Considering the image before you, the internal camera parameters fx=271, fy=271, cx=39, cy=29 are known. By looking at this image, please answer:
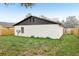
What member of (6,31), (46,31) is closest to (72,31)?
(46,31)

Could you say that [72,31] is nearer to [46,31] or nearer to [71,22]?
[71,22]

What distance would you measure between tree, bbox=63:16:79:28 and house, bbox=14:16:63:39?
58 millimetres

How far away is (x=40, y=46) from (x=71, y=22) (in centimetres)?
34

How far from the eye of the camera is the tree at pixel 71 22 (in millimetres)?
2332

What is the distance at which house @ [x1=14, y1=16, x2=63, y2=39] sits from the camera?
2.34 m

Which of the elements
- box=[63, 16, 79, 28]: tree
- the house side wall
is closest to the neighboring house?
the house side wall

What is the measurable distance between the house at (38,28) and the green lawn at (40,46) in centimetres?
4

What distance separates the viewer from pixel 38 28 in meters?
2.36

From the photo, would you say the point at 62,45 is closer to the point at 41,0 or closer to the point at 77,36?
the point at 77,36

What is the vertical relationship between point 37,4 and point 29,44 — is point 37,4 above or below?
above

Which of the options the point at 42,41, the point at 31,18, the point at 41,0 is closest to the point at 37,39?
the point at 42,41

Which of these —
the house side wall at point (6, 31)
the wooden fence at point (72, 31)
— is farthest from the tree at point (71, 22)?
the house side wall at point (6, 31)

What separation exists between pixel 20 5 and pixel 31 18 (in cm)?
15

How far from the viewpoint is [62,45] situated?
2.34 meters
